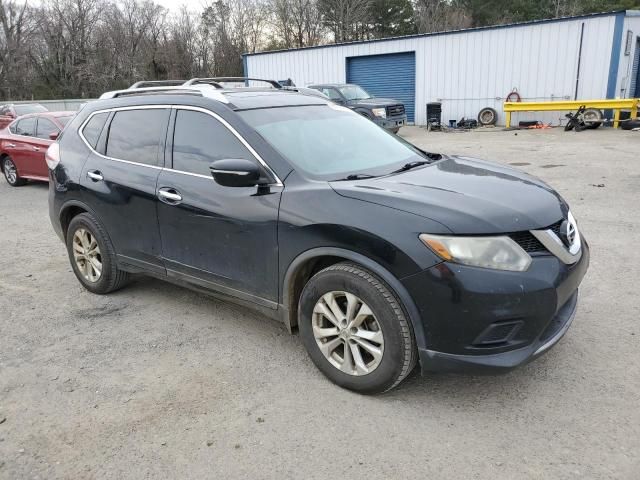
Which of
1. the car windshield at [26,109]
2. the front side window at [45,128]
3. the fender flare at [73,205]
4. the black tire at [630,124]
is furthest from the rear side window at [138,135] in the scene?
the black tire at [630,124]

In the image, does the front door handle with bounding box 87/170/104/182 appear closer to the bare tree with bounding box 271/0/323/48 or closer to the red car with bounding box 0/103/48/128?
the red car with bounding box 0/103/48/128

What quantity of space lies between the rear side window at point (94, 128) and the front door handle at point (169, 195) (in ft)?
3.75

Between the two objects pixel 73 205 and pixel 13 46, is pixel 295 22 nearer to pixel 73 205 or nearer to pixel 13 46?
pixel 13 46

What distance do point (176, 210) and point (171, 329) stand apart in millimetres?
966

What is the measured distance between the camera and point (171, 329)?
13.5 feet

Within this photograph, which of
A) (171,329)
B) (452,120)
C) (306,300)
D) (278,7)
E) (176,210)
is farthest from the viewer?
(278,7)

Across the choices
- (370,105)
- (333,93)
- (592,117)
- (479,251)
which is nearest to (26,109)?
(333,93)

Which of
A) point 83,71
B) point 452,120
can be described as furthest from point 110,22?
point 452,120

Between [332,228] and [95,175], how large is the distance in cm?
244

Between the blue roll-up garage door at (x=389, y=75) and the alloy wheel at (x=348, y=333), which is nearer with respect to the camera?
the alloy wheel at (x=348, y=333)

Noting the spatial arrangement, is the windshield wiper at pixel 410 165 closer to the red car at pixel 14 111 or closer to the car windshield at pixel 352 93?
the car windshield at pixel 352 93

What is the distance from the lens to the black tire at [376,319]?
2854 millimetres

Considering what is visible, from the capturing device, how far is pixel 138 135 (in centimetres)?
422

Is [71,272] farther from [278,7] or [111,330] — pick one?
[278,7]
